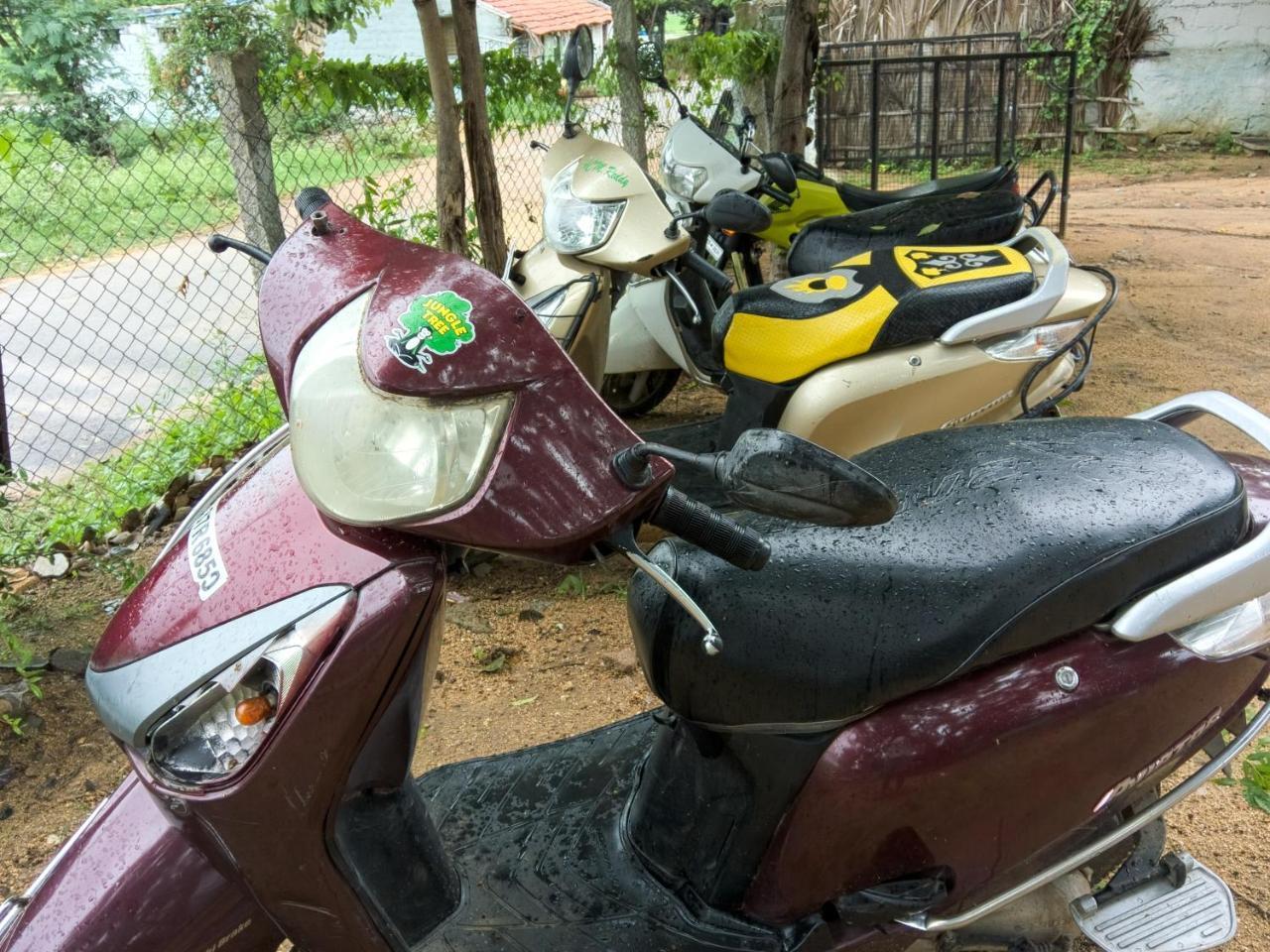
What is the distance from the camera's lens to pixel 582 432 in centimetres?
119

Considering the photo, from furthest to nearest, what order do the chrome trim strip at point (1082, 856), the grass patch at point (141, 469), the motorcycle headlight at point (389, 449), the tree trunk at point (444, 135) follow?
1. the grass patch at point (141, 469)
2. the tree trunk at point (444, 135)
3. the chrome trim strip at point (1082, 856)
4. the motorcycle headlight at point (389, 449)

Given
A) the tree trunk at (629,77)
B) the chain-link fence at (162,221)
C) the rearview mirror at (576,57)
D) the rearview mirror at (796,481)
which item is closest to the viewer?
the rearview mirror at (796,481)

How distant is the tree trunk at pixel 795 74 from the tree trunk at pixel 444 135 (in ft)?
8.26

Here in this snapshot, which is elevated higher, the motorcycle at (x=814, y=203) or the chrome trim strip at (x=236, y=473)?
the chrome trim strip at (x=236, y=473)

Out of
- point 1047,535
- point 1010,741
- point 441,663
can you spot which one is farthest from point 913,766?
point 441,663

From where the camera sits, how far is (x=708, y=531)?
1.19m

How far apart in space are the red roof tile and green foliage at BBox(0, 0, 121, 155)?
13.1 meters

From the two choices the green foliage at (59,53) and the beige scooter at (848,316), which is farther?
the green foliage at (59,53)

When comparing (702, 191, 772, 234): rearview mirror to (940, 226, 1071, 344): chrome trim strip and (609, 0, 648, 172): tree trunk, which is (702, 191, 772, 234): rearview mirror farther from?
(609, 0, 648, 172): tree trunk

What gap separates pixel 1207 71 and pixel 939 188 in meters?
9.20

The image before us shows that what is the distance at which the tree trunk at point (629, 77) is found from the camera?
566 cm

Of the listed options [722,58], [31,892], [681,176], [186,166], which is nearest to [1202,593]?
[31,892]

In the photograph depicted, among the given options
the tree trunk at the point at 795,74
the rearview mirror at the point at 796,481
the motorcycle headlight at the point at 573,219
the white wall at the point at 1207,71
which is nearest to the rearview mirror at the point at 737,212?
the motorcycle headlight at the point at 573,219

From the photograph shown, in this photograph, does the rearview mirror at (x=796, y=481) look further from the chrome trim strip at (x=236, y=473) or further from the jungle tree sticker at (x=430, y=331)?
the chrome trim strip at (x=236, y=473)
